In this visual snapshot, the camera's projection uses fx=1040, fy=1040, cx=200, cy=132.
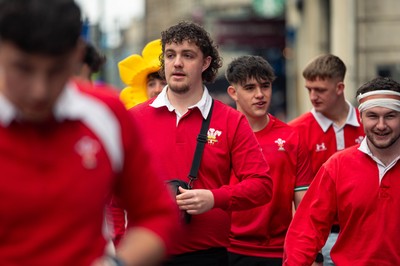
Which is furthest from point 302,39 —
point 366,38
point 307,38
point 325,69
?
point 325,69

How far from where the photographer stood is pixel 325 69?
9.32m

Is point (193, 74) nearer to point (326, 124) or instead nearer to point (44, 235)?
point (326, 124)

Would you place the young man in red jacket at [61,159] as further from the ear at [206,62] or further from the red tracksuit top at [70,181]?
the ear at [206,62]

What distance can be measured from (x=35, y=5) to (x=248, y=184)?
3.46 meters

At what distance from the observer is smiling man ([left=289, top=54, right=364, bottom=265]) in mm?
8758

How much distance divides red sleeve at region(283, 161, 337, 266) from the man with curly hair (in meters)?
0.26

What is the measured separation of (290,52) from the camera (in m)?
32.5

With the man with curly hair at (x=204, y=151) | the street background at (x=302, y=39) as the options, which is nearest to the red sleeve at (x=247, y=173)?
the man with curly hair at (x=204, y=151)

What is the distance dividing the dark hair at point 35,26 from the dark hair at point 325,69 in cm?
640

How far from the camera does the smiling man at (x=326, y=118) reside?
28.7ft

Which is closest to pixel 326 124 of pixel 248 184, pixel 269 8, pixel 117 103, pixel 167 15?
pixel 248 184

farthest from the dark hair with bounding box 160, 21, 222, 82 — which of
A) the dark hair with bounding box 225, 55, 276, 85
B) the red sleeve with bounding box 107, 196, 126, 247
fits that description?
the dark hair with bounding box 225, 55, 276, 85

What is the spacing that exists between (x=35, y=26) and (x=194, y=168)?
3374 mm

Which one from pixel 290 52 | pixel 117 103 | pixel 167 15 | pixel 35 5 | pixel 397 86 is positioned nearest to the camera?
pixel 35 5
